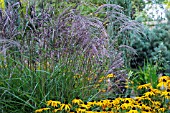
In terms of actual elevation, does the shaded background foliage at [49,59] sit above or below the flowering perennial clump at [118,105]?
above

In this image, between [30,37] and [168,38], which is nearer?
[30,37]

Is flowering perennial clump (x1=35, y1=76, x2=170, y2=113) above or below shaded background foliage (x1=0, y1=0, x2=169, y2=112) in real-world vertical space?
below

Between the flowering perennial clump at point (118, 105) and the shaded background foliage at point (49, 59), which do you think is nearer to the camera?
the flowering perennial clump at point (118, 105)

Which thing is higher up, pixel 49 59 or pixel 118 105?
pixel 49 59

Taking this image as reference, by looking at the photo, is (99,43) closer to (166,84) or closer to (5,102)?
(166,84)

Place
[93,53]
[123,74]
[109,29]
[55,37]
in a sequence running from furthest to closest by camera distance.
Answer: [109,29] < [123,74] < [93,53] < [55,37]

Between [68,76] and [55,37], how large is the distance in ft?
1.33

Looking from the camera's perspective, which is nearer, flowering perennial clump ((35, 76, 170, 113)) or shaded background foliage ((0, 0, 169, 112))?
flowering perennial clump ((35, 76, 170, 113))

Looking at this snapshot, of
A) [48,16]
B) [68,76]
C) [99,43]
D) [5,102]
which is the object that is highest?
[48,16]

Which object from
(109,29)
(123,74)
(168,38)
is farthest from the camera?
(168,38)

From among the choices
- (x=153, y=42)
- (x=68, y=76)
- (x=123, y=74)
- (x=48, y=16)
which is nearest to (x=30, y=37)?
(x=48, y=16)

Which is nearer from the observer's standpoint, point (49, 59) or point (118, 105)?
point (118, 105)

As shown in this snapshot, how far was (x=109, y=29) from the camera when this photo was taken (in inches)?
187

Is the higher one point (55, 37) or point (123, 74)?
point (55, 37)
